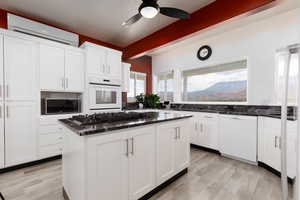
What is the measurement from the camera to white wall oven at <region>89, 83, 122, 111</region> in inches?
126

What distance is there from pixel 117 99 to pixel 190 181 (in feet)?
8.16

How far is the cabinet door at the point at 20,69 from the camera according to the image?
7.45 feet

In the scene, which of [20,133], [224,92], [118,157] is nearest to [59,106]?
[20,133]

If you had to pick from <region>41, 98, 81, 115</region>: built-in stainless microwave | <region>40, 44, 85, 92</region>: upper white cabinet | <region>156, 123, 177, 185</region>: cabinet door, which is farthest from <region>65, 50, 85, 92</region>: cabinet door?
<region>156, 123, 177, 185</region>: cabinet door

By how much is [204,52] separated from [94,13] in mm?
2781

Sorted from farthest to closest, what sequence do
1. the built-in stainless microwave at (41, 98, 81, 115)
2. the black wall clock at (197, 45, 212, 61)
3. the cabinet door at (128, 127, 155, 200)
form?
the black wall clock at (197, 45, 212, 61) < the built-in stainless microwave at (41, 98, 81, 115) < the cabinet door at (128, 127, 155, 200)

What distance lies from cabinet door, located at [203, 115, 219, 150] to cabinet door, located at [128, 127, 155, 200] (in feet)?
6.30

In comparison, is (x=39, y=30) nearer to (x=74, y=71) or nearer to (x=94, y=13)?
(x=74, y=71)

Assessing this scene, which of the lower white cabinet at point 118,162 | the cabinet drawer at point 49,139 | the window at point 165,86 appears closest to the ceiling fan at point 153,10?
the lower white cabinet at point 118,162

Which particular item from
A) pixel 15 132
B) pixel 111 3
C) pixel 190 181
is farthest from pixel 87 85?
pixel 190 181

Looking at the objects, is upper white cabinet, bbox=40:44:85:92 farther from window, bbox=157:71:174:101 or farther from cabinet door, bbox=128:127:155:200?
window, bbox=157:71:174:101

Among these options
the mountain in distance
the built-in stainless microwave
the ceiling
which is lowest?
the built-in stainless microwave

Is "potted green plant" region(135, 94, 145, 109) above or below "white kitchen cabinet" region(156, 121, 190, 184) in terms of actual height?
above

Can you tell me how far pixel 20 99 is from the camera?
2.38 metres
